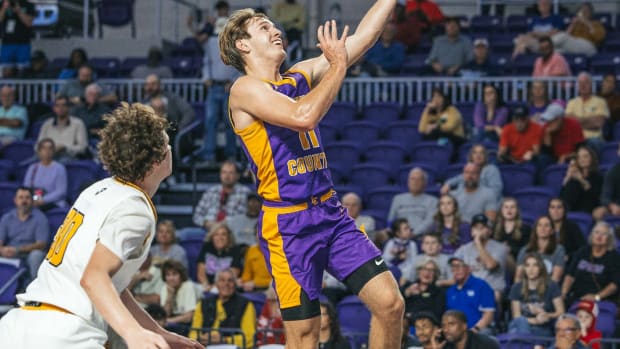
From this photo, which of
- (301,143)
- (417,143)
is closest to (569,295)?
(417,143)

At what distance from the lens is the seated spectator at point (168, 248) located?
38.0 feet

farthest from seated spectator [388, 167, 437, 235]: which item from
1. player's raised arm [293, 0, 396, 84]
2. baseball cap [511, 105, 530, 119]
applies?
player's raised arm [293, 0, 396, 84]

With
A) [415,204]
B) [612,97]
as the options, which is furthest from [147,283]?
[612,97]

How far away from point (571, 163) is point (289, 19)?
22.5 feet

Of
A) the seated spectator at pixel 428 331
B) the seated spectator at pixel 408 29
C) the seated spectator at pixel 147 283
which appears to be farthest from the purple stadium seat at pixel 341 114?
the seated spectator at pixel 428 331

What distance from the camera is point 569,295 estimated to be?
1035cm

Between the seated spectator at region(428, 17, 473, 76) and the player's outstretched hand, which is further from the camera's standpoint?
the seated spectator at region(428, 17, 473, 76)

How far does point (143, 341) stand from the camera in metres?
3.96

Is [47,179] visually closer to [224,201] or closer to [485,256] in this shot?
[224,201]

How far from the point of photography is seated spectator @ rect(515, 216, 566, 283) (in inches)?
413

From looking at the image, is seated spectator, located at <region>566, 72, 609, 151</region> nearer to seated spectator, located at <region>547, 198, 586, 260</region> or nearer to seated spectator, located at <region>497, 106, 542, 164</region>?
seated spectator, located at <region>497, 106, 542, 164</region>

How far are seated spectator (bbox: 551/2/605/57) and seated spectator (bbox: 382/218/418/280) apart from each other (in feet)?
20.1

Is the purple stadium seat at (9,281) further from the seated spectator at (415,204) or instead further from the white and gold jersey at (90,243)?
the white and gold jersey at (90,243)

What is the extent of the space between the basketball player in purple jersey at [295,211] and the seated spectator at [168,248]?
5.79 meters
